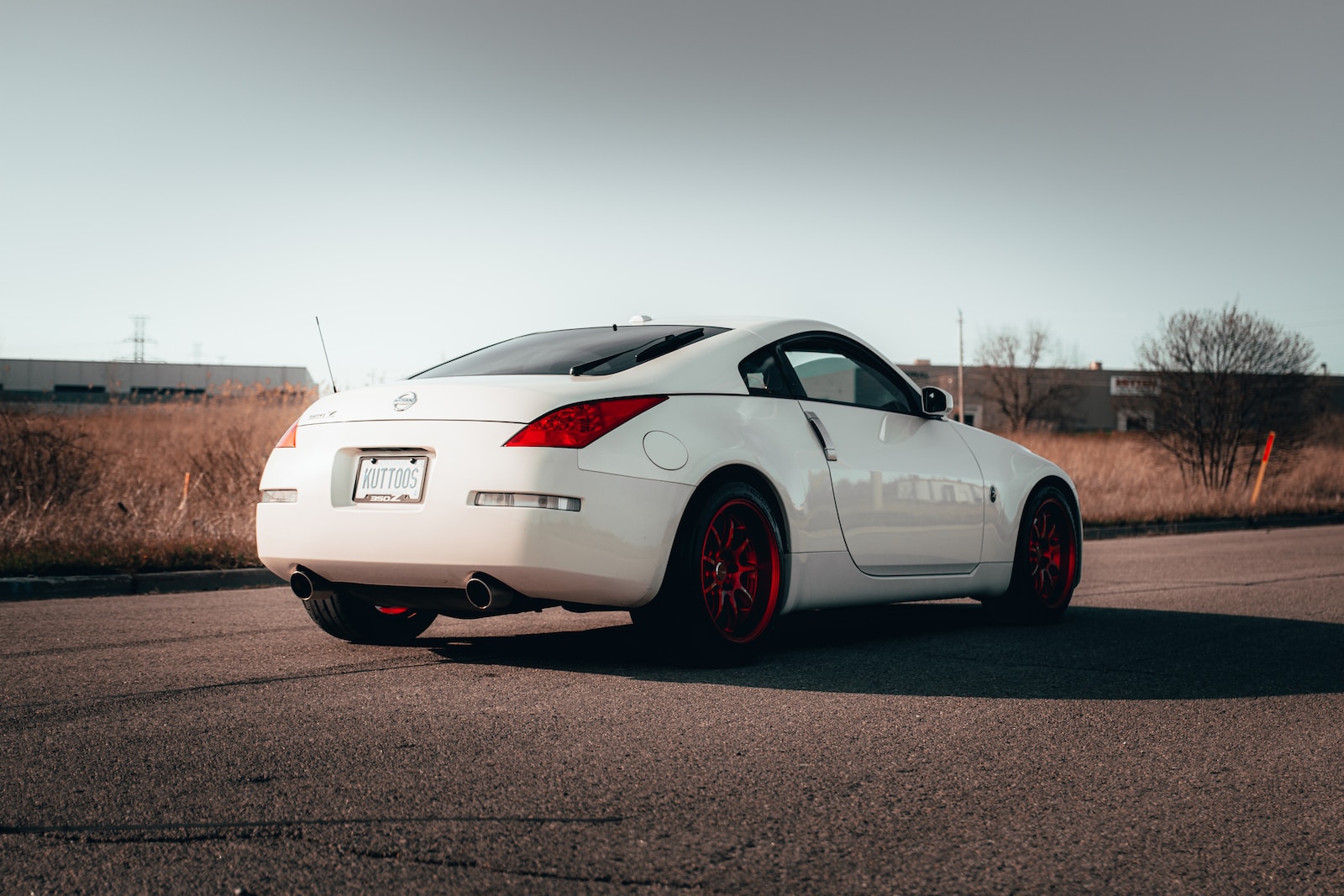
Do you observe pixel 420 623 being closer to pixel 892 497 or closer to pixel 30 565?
pixel 892 497

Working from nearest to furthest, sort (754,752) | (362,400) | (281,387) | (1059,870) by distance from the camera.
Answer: (1059,870) → (754,752) → (362,400) → (281,387)

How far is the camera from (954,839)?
2938mm

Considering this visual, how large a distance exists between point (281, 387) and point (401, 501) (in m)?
12.5

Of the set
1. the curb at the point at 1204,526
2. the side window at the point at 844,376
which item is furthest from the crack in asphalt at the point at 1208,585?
the curb at the point at 1204,526

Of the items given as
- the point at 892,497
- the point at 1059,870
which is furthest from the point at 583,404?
the point at 1059,870

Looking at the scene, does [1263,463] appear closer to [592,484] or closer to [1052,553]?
[1052,553]

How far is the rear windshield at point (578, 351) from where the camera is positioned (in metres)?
5.28

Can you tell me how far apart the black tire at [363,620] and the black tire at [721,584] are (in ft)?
4.13

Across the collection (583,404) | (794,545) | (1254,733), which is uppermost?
(583,404)

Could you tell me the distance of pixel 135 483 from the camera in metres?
14.1

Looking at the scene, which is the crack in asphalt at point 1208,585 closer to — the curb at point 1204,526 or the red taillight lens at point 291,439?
the red taillight lens at point 291,439

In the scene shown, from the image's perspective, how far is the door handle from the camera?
5.74 metres

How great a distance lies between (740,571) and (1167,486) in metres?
20.7

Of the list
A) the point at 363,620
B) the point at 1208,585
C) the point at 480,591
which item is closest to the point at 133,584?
the point at 363,620
